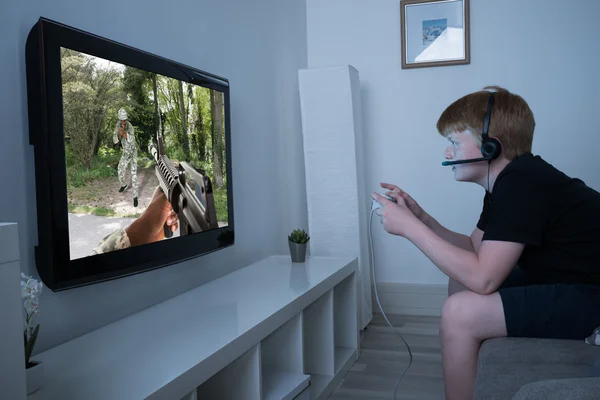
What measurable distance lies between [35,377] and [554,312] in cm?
128

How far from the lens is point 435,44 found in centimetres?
359

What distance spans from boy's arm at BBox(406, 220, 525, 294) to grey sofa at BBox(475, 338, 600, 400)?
159 millimetres

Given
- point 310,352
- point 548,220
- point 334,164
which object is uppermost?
point 334,164

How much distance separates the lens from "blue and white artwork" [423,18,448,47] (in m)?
3.59

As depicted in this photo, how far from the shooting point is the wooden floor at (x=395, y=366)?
2340 mm

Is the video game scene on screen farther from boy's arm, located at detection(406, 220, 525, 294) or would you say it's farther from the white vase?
boy's arm, located at detection(406, 220, 525, 294)

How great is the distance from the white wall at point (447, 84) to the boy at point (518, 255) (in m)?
1.89

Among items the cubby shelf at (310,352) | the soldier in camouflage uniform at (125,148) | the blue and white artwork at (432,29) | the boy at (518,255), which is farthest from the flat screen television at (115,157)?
the blue and white artwork at (432,29)

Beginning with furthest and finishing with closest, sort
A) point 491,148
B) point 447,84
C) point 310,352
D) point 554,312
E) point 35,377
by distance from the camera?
point 447,84, point 310,352, point 491,148, point 554,312, point 35,377

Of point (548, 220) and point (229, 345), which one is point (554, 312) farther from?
point (229, 345)

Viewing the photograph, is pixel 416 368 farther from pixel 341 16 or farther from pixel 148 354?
pixel 341 16

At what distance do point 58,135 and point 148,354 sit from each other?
24.0 inches

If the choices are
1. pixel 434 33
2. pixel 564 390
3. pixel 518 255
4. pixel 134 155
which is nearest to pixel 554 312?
pixel 518 255

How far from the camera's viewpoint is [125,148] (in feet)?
5.74
